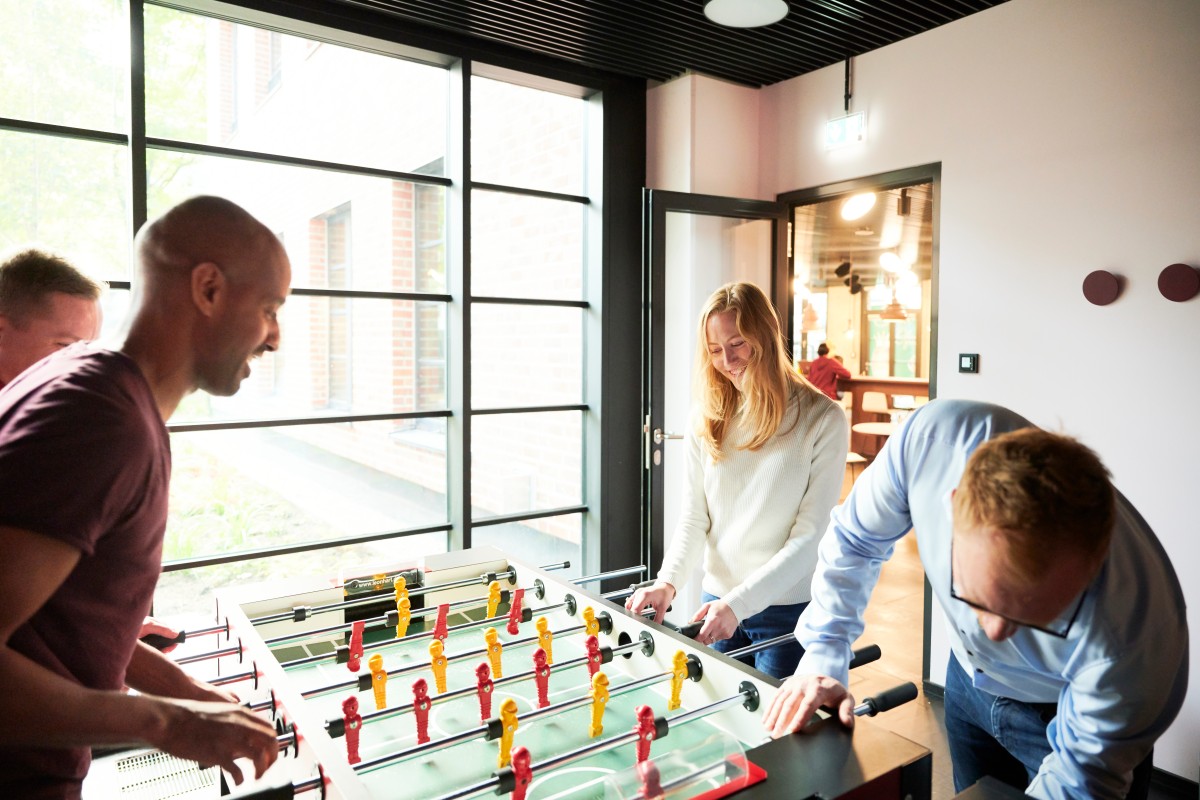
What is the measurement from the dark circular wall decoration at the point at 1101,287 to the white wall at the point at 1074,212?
4 cm

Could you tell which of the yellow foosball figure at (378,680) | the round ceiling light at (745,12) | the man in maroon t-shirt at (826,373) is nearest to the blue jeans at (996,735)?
the yellow foosball figure at (378,680)

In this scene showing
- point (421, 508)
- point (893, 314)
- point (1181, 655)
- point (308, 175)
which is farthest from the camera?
point (893, 314)

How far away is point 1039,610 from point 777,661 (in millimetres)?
1022

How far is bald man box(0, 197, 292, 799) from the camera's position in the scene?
88cm

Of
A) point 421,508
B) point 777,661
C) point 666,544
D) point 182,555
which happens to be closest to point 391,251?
point 421,508

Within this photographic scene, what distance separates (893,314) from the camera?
1057 centimetres

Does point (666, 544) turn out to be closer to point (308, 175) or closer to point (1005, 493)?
point (308, 175)

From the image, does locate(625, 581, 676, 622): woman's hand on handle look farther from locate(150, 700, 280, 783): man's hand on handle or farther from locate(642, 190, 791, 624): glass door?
locate(642, 190, 791, 624): glass door

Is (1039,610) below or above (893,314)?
below

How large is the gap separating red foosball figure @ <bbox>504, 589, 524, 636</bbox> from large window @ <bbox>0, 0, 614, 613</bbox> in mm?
1644

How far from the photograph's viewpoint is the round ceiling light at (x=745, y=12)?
3.10 m

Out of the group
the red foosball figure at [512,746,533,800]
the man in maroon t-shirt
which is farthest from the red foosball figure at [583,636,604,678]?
the man in maroon t-shirt

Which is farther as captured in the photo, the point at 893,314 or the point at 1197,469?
the point at 893,314

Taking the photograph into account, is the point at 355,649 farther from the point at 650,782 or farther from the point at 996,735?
the point at 996,735
